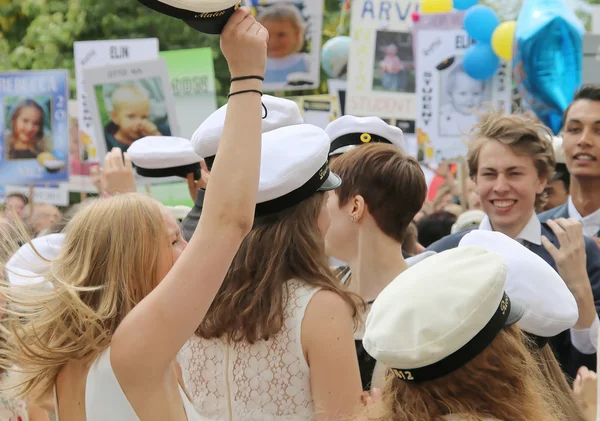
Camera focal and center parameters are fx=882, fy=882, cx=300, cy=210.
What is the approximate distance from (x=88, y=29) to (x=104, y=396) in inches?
713

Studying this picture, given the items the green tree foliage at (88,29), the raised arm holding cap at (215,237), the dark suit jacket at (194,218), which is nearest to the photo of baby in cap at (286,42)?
the dark suit jacket at (194,218)

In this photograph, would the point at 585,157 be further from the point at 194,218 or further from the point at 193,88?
the point at 193,88

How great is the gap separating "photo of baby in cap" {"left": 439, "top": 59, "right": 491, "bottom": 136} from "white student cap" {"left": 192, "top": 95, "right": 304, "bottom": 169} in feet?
13.4

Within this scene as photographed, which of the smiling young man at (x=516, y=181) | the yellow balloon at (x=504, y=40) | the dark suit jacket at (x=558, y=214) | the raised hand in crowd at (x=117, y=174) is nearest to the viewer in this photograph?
the smiling young man at (x=516, y=181)

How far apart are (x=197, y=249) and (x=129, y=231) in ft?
1.13

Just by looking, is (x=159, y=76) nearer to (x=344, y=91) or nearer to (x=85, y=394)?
(x=344, y=91)

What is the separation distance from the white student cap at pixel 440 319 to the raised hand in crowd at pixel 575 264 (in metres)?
1.66

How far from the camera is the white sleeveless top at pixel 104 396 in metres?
1.90

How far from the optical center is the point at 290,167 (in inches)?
97.9

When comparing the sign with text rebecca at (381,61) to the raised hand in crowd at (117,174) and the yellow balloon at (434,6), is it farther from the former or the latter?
the raised hand in crowd at (117,174)

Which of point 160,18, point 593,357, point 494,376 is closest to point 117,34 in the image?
point 160,18

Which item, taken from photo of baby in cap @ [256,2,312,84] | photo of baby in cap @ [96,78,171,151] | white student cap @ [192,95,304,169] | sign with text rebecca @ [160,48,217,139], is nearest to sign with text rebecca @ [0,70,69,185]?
photo of baby in cap @ [96,78,171,151]

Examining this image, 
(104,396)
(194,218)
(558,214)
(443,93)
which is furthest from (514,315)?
(443,93)

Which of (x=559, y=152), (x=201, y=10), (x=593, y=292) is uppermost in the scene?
(x=201, y=10)
